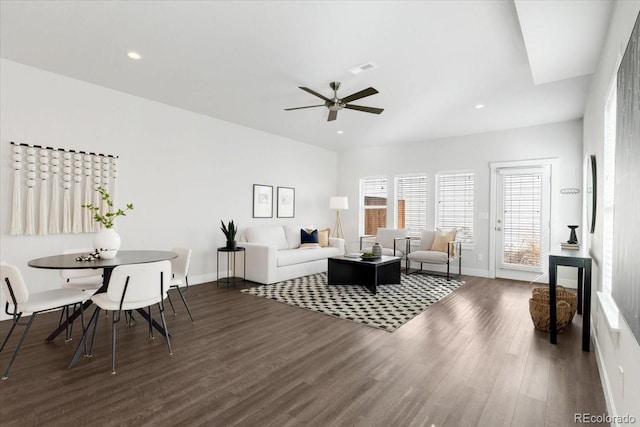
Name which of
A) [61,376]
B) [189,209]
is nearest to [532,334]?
[61,376]

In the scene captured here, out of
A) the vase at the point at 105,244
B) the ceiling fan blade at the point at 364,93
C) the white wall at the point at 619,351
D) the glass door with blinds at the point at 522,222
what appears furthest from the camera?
the glass door with blinds at the point at 522,222

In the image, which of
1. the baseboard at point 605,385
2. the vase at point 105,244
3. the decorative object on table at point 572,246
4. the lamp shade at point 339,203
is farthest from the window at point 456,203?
the vase at point 105,244

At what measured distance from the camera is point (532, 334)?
316 centimetres

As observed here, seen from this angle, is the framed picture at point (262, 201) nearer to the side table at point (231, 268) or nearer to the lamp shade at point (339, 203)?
the side table at point (231, 268)

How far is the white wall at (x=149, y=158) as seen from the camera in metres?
3.63

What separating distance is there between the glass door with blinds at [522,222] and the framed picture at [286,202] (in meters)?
3.99

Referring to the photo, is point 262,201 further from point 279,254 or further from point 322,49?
point 322,49

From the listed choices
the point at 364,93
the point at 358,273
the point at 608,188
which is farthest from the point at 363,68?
the point at 358,273

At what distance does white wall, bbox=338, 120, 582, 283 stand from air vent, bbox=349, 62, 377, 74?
349 cm

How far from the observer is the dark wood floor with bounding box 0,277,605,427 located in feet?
6.20

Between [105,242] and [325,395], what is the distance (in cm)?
233

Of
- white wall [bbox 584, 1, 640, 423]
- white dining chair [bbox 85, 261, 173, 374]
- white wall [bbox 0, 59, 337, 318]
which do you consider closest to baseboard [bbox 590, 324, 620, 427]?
white wall [bbox 584, 1, 640, 423]

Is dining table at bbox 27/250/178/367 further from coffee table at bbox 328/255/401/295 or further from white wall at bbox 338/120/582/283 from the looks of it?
white wall at bbox 338/120/582/283

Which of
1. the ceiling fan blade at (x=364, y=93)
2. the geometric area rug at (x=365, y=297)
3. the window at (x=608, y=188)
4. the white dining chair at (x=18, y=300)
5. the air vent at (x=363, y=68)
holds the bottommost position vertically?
the geometric area rug at (x=365, y=297)
